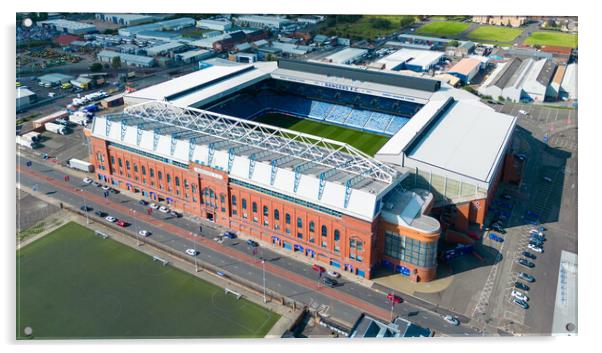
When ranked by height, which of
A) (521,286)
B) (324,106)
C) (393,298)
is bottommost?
(393,298)

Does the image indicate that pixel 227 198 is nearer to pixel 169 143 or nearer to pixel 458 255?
pixel 169 143

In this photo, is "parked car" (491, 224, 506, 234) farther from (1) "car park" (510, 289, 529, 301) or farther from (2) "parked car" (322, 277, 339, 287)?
(2) "parked car" (322, 277, 339, 287)

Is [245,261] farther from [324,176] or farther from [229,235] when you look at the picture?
[324,176]

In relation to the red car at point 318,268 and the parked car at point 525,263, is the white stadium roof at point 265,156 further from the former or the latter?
the parked car at point 525,263

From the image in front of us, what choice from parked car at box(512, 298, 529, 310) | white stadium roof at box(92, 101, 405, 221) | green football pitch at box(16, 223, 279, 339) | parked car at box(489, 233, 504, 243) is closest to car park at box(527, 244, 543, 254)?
parked car at box(489, 233, 504, 243)

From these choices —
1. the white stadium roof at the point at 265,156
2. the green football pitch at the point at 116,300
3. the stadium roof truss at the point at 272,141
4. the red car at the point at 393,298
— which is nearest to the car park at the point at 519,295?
the red car at the point at 393,298

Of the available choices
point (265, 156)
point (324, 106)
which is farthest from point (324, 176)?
point (324, 106)
